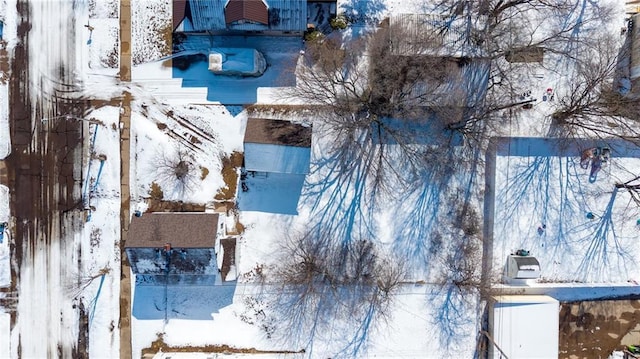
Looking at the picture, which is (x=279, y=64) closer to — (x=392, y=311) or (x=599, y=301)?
(x=392, y=311)

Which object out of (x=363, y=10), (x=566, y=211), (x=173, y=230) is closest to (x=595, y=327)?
(x=566, y=211)

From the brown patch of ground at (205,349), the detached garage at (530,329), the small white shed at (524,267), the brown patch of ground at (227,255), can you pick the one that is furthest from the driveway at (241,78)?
the detached garage at (530,329)

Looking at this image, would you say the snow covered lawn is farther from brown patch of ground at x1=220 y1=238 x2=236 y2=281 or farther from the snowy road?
the snowy road

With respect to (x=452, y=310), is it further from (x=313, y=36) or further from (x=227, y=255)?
(x=313, y=36)

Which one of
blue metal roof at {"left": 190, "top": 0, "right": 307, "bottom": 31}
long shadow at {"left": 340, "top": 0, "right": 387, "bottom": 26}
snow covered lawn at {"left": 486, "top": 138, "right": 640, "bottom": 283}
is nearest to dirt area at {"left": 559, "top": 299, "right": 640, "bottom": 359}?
snow covered lawn at {"left": 486, "top": 138, "right": 640, "bottom": 283}

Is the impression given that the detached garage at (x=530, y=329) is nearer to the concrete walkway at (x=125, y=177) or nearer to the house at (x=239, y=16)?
the house at (x=239, y=16)

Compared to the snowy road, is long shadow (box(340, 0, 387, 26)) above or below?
above
